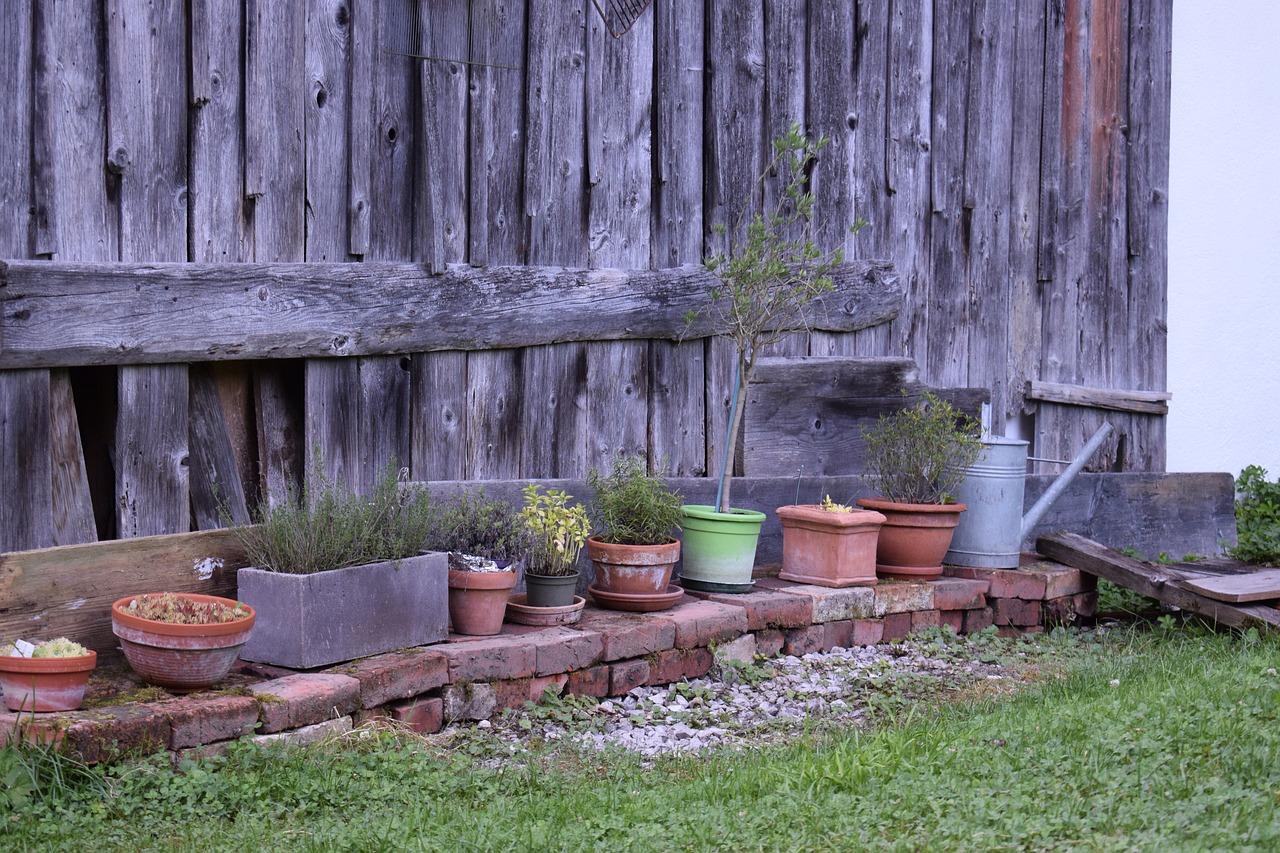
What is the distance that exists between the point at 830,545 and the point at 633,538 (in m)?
0.94

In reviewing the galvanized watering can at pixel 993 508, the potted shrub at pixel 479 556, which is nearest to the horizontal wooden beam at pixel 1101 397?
the galvanized watering can at pixel 993 508

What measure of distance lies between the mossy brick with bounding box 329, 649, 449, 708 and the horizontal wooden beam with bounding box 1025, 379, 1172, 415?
13.3 ft

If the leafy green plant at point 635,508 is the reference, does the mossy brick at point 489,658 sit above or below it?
below


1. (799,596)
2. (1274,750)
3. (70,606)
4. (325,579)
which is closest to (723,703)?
(799,596)

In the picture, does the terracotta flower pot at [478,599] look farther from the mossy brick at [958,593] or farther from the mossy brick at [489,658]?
the mossy brick at [958,593]

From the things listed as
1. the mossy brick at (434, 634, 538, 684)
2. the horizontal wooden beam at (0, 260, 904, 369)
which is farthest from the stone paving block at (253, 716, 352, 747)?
the horizontal wooden beam at (0, 260, 904, 369)

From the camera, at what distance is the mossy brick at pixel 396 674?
353cm

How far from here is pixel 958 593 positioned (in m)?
5.34

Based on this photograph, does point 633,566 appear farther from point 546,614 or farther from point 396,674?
point 396,674

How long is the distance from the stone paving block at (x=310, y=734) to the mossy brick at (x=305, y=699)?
0.05 feet

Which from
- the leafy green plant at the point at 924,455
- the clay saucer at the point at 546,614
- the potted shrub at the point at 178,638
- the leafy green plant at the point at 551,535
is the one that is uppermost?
the leafy green plant at the point at 924,455

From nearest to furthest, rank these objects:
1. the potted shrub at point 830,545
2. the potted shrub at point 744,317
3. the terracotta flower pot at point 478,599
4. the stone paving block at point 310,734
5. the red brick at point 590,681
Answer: the stone paving block at point 310,734 < the terracotta flower pot at point 478,599 < the red brick at point 590,681 < the potted shrub at point 744,317 < the potted shrub at point 830,545

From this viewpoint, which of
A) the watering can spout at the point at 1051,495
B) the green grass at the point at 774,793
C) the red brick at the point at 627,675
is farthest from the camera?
the watering can spout at the point at 1051,495

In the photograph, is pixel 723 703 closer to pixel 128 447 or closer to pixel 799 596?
pixel 799 596
